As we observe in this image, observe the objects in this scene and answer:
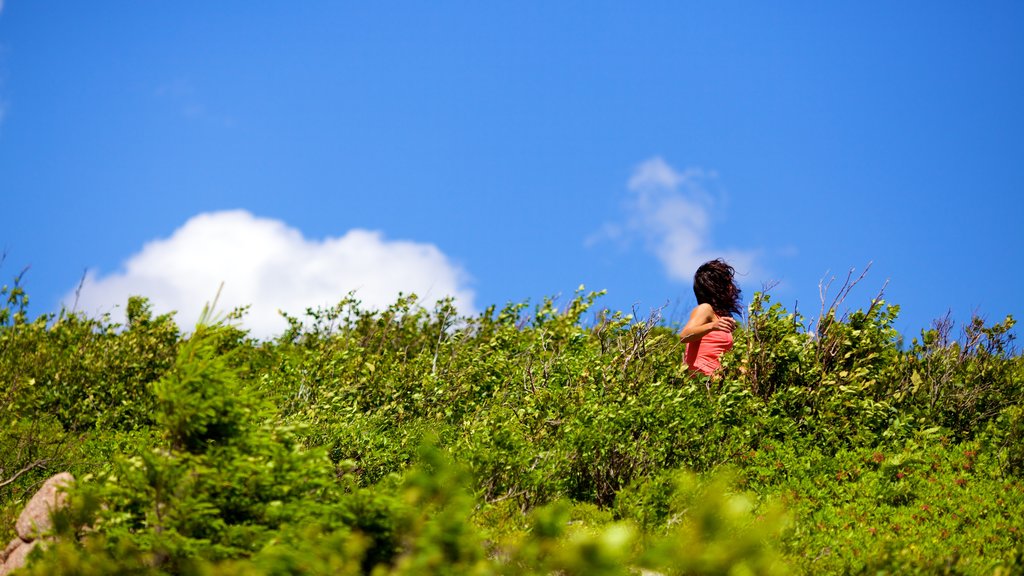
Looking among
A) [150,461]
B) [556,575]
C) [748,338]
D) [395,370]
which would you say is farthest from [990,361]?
[150,461]

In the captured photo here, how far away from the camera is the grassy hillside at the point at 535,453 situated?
14.7 feet

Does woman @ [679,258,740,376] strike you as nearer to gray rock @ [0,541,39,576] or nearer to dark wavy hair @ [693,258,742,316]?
dark wavy hair @ [693,258,742,316]

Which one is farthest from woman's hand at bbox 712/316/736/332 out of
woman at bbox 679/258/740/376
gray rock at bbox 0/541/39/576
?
gray rock at bbox 0/541/39/576

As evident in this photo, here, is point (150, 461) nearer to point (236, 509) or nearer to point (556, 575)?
point (236, 509)

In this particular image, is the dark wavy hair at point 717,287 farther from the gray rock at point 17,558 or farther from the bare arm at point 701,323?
the gray rock at point 17,558

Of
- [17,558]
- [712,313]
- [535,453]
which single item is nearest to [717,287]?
[712,313]

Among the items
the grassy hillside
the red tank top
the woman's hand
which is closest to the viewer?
the grassy hillside

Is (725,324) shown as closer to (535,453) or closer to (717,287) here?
(717,287)

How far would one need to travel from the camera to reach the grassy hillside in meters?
4.47

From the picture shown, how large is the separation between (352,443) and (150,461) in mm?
4407

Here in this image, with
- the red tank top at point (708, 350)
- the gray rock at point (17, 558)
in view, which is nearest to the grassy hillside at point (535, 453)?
the red tank top at point (708, 350)

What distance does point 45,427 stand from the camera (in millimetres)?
12445

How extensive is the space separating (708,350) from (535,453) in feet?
10.4

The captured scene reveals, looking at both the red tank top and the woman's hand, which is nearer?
the woman's hand
